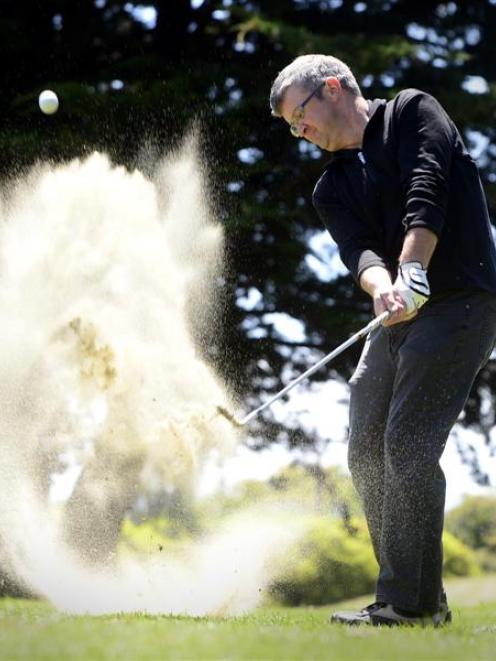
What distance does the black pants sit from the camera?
3557 mm

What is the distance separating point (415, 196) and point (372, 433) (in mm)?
963

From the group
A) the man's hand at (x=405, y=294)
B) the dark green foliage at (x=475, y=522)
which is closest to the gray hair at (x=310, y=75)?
the man's hand at (x=405, y=294)

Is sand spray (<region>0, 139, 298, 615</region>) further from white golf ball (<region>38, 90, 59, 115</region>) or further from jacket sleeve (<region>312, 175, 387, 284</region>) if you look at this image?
jacket sleeve (<region>312, 175, 387, 284</region>)

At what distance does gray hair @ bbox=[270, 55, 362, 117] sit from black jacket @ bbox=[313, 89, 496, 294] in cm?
16

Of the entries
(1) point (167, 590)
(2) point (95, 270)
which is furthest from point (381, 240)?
(2) point (95, 270)

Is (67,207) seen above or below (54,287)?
above

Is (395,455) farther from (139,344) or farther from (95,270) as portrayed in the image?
(95,270)

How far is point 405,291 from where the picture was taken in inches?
137

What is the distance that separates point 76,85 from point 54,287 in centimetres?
174


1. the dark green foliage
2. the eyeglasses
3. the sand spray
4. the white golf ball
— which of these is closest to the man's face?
the eyeglasses

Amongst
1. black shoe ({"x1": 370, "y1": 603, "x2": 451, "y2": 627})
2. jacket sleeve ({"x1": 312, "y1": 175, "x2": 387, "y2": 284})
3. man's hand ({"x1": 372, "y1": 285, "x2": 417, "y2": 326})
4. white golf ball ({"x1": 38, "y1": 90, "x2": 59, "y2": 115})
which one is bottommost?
black shoe ({"x1": 370, "y1": 603, "x2": 451, "y2": 627})

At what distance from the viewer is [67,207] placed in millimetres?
7020

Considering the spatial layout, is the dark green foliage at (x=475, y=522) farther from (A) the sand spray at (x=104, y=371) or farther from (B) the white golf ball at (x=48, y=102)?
(B) the white golf ball at (x=48, y=102)

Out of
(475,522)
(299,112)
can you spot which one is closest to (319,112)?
(299,112)
